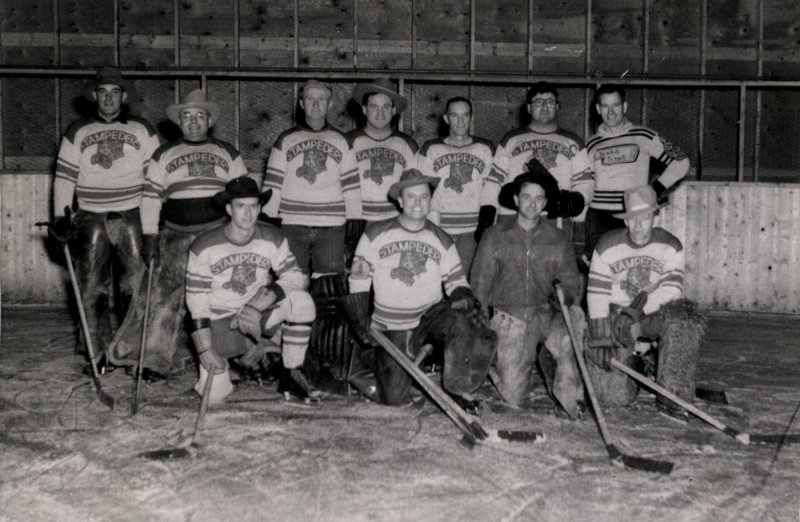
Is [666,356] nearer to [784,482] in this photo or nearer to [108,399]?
[784,482]

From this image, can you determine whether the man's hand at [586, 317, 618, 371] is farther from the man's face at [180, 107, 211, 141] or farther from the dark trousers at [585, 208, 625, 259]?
the man's face at [180, 107, 211, 141]

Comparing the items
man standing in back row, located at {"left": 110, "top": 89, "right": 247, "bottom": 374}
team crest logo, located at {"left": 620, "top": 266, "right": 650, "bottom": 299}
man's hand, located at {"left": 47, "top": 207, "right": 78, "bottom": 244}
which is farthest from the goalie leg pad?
man's hand, located at {"left": 47, "top": 207, "right": 78, "bottom": 244}

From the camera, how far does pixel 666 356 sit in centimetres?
462

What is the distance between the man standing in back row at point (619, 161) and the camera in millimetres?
5961

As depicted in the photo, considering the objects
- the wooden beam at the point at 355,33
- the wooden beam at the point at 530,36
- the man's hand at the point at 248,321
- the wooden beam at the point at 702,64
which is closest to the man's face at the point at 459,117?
the man's hand at the point at 248,321

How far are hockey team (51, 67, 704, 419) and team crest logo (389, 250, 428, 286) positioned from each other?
1 cm

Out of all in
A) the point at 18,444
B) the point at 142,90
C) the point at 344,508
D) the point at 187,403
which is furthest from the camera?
the point at 142,90

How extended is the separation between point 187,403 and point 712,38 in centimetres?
876

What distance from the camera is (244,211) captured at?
4.76 m

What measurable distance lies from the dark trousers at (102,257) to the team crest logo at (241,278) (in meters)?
1.21

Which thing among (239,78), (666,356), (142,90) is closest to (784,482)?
(666,356)

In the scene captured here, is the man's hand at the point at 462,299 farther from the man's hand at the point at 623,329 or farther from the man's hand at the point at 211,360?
the man's hand at the point at 211,360

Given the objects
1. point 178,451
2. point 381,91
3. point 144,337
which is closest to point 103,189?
point 144,337

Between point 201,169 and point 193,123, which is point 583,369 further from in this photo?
point 193,123
